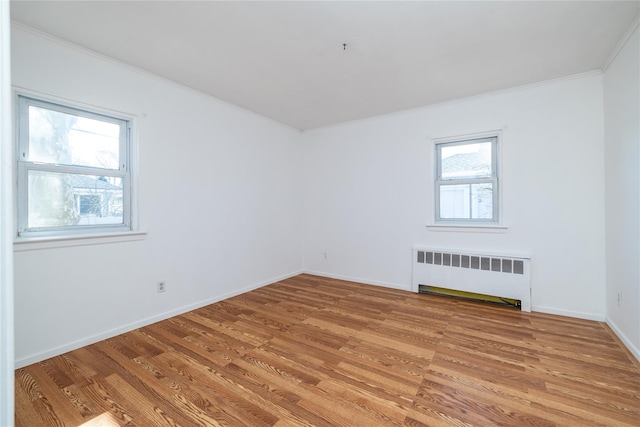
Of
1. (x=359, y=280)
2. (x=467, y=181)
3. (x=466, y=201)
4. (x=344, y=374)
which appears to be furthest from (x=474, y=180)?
(x=344, y=374)

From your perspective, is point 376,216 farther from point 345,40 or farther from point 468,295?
point 345,40

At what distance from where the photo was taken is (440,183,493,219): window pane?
3523mm

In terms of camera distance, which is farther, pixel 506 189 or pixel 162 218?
pixel 506 189

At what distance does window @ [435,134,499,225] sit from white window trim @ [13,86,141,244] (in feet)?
12.2

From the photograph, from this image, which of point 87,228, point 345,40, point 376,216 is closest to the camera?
point 345,40

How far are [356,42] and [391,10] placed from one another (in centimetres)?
42

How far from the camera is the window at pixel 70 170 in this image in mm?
2201

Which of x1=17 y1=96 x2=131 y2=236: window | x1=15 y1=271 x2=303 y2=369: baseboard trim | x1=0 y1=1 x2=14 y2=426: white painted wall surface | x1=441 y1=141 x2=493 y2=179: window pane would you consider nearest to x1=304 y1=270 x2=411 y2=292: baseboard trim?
x1=15 y1=271 x2=303 y2=369: baseboard trim

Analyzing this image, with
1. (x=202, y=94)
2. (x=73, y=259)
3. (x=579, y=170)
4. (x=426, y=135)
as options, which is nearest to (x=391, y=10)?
(x=426, y=135)

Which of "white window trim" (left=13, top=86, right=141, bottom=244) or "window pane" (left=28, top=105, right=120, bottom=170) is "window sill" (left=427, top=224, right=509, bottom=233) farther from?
"window pane" (left=28, top=105, right=120, bottom=170)

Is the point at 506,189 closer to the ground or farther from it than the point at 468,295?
farther from it

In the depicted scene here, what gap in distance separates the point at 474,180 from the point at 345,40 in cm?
246

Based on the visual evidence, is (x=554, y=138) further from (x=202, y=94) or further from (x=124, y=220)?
(x=124, y=220)

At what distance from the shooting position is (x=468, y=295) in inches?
141
